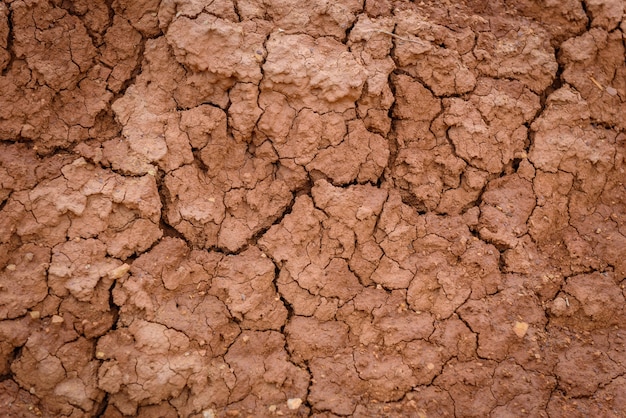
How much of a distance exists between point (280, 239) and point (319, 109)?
661 mm

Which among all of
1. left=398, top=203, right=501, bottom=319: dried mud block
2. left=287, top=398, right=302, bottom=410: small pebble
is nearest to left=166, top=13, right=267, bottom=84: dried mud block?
left=398, top=203, right=501, bottom=319: dried mud block

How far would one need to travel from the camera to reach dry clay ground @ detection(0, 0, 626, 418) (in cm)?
244

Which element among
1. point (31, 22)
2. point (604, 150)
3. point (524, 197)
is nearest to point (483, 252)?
point (524, 197)

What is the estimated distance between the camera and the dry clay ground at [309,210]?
244 centimetres

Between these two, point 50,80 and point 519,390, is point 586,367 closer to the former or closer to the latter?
point 519,390

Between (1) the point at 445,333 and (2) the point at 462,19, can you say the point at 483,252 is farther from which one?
(2) the point at 462,19

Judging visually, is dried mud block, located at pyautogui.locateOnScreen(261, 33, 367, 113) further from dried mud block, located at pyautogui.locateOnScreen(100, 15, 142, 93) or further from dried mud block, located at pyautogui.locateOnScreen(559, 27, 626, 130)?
dried mud block, located at pyautogui.locateOnScreen(559, 27, 626, 130)

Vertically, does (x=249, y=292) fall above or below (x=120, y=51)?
below

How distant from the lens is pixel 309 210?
2.66m

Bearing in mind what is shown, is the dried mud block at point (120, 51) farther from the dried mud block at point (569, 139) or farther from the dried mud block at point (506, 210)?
the dried mud block at point (569, 139)

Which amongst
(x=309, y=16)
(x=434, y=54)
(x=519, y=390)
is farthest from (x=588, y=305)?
(x=309, y=16)

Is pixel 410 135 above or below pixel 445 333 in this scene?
above

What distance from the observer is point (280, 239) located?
8.64 feet

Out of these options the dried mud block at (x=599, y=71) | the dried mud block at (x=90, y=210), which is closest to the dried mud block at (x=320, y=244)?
the dried mud block at (x=90, y=210)
